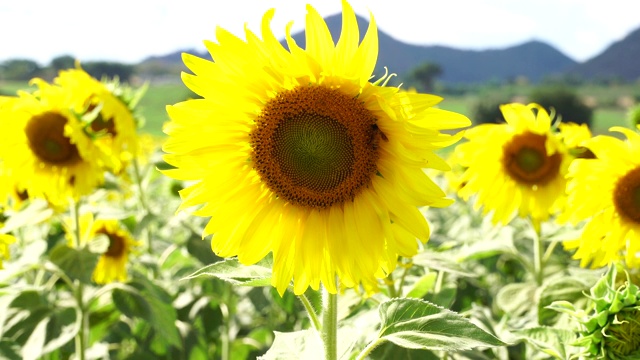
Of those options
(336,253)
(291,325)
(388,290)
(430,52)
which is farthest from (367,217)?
(430,52)

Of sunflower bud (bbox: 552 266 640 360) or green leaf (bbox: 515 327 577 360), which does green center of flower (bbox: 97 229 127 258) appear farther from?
sunflower bud (bbox: 552 266 640 360)

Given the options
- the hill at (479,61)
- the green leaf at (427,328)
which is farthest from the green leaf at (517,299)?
the hill at (479,61)

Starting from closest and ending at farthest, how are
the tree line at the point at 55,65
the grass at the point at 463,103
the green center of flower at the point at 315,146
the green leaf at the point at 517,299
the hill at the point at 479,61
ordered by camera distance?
the green center of flower at the point at 315,146 < the green leaf at the point at 517,299 < the grass at the point at 463,103 < the tree line at the point at 55,65 < the hill at the point at 479,61

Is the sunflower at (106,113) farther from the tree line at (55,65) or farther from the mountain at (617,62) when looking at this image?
the mountain at (617,62)

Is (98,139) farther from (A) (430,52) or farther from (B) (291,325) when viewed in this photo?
(A) (430,52)

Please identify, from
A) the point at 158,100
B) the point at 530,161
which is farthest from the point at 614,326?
the point at 158,100
